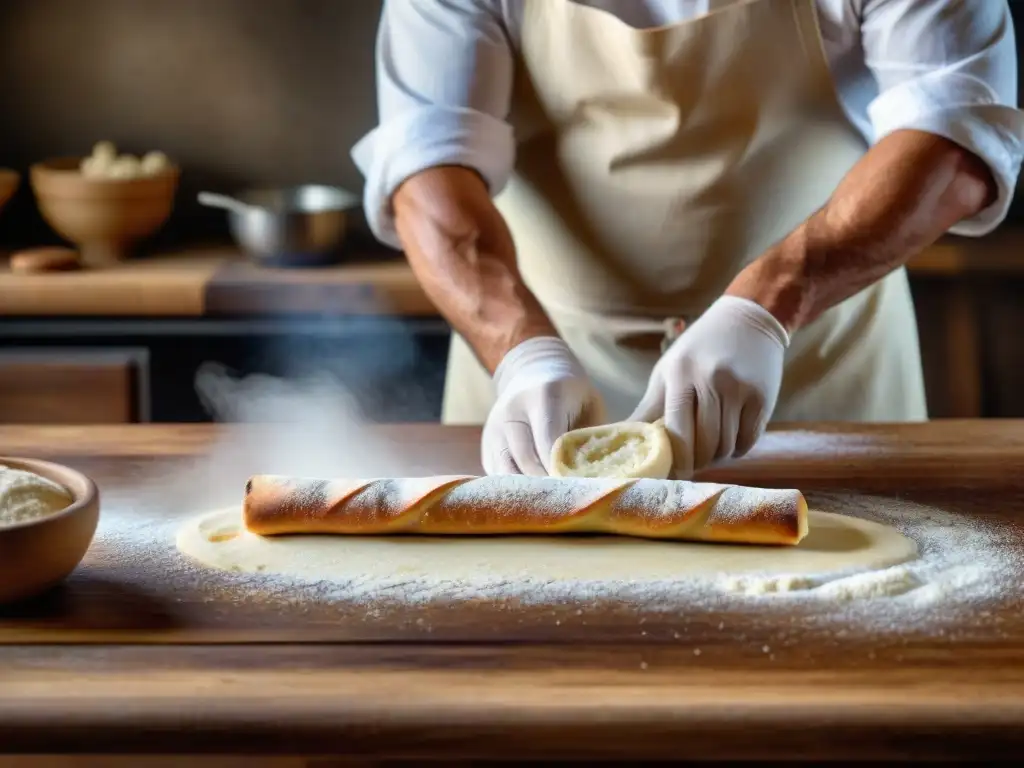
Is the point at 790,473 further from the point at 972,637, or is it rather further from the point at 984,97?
the point at 984,97

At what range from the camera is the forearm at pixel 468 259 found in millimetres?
1743

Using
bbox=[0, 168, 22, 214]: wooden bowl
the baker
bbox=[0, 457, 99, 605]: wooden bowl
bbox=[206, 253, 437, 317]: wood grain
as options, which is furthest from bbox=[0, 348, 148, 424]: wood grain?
bbox=[0, 457, 99, 605]: wooden bowl

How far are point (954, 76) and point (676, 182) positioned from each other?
41 centimetres

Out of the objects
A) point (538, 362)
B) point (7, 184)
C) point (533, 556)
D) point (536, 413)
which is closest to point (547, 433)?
point (536, 413)

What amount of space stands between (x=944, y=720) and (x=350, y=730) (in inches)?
16.3

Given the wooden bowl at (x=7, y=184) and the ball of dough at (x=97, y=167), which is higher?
the ball of dough at (x=97, y=167)

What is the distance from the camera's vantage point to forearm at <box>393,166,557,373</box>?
174 cm

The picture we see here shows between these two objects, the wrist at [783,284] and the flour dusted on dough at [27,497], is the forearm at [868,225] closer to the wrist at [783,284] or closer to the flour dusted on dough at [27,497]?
the wrist at [783,284]

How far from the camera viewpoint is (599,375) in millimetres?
2049

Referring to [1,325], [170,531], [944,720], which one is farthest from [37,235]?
[944,720]

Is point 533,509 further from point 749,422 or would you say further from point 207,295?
point 207,295

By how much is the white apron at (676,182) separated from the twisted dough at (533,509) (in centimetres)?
75

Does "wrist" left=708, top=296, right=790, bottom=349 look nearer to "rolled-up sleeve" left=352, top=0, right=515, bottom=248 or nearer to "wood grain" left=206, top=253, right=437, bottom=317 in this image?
"rolled-up sleeve" left=352, top=0, right=515, bottom=248

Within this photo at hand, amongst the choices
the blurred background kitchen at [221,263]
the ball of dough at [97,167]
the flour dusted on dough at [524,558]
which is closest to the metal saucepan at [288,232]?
the blurred background kitchen at [221,263]
